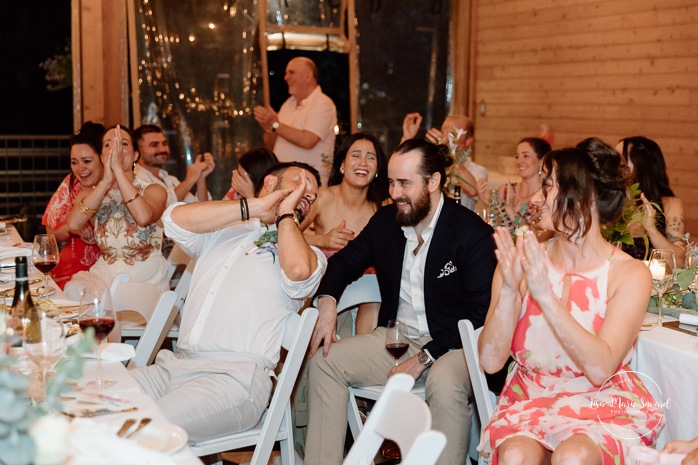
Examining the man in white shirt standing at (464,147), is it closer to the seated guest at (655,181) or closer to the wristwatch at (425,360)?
the seated guest at (655,181)

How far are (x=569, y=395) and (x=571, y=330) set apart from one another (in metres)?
0.30

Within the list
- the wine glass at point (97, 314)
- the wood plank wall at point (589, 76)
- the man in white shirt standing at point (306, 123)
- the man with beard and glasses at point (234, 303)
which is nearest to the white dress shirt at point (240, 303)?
the man with beard and glasses at point (234, 303)

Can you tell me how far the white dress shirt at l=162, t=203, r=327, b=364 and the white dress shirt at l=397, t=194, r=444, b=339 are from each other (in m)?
0.47

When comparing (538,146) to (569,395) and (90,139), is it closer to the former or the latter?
(90,139)

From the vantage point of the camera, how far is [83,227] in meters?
4.66

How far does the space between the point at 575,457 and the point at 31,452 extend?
150 centimetres

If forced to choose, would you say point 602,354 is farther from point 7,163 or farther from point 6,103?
point 6,103

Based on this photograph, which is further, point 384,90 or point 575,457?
point 384,90

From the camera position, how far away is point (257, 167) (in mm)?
3975

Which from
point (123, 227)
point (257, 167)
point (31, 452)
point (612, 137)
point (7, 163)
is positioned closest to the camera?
point (31, 452)

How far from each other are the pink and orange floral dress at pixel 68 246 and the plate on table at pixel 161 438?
2.90 metres

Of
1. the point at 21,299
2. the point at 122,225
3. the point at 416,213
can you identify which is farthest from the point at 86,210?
the point at 21,299

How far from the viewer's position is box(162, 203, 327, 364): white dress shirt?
121 inches

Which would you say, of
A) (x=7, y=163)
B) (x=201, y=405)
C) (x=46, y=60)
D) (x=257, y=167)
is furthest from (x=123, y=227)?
(x=46, y=60)
